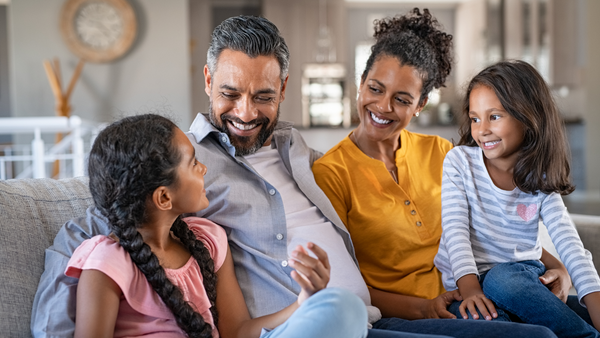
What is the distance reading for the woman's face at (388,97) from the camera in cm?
170

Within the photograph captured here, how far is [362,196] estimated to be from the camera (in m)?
1.65

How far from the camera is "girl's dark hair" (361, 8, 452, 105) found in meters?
1.74

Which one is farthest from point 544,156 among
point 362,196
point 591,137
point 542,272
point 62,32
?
A: point 62,32

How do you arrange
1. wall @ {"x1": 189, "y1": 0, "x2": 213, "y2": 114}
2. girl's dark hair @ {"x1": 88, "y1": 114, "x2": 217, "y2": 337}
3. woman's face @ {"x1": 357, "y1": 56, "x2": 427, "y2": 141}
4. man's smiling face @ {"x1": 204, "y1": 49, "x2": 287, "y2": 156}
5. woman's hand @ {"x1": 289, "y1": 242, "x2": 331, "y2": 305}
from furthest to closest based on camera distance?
1. wall @ {"x1": 189, "y1": 0, "x2": 213, "y2": 114}
2. woman's face @ {"x1": 357, "y1": 56, "x2": 427, "y2": 141}
3. man's smiling face @ {"x1": 204, "y1": 49, "x2": 287, "y2": 156}
4. girl's dark hair @ {"x1": 88, "y1": 114, "x2": 217, "y2": 337}
5. woman's hand @ {"x1": 289, "y1": 242, "x2": 331, "y2": 305}

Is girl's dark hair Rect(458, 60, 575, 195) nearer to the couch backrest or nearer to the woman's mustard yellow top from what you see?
the woman's mustard yellow top

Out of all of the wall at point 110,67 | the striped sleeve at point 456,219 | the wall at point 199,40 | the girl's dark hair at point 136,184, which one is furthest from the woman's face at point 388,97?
the wall at point 199,40

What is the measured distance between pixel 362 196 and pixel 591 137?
4.77 metres

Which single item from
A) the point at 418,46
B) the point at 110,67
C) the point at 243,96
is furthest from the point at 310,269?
the point at 110,67

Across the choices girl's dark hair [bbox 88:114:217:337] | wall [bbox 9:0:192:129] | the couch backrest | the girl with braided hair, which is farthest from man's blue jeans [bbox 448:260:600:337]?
wall [bbox 9:0:192:129]

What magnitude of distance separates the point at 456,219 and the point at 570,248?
0.29m

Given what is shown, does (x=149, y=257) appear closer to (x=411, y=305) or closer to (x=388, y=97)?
(x=411, y=305)

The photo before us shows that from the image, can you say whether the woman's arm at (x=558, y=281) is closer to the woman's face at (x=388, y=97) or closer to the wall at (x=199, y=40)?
the woman's face at (x=388, y=97)

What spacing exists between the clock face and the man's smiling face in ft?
14.6

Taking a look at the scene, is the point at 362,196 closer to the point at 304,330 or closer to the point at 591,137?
the point at 304,330
